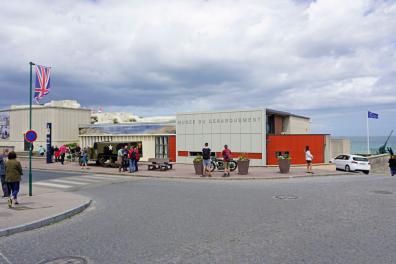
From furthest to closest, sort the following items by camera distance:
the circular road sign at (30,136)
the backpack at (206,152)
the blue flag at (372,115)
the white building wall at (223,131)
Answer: the blue flag at (372,115) → the white building wall at (223,131) → the backpack at (206,152) → the circular road sign at (30,136)

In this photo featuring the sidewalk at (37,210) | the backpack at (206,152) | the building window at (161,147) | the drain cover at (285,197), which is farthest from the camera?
the building window at (161,147)

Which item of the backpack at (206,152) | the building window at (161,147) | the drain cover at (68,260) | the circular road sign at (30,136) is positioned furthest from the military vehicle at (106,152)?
the drain cover at (68,260)

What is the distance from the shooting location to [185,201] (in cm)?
1088

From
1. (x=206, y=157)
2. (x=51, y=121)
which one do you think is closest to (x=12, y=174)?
(x=206, y=157)

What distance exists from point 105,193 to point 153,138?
772 inches

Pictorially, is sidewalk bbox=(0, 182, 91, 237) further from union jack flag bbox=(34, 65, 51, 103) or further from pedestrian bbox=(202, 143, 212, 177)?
union jack flag bbox=(34, 65, 51, 103)

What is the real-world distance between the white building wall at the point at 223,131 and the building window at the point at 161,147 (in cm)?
211

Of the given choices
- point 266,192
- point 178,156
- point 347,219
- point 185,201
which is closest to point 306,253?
point 347,219

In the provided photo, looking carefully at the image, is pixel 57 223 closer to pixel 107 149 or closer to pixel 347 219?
pixel 347 219

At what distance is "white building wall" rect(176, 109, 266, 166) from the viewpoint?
2591 centimetres

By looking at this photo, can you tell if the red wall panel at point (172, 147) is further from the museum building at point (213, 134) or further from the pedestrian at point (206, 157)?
the pedestrian at point (206, 157)

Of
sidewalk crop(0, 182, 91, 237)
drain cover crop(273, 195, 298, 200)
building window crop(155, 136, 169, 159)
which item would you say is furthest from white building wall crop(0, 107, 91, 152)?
drain cover crop(273, 195, 298, 200)

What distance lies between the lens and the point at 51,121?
39812 millimetres

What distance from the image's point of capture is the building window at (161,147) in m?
32.0
